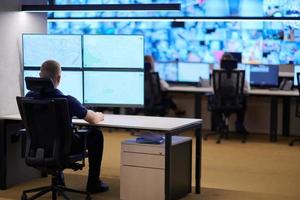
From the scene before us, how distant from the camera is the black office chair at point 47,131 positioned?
4.95 m

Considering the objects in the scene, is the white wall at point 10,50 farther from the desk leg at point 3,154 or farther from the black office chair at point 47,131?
the black office chair at point 47,131

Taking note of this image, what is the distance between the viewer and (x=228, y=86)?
→ 8.78m

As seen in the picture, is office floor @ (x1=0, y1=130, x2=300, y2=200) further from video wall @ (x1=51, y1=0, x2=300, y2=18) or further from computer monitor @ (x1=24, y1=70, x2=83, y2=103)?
video wall @ (x1=51, y1=0, x2=300, y2=18)

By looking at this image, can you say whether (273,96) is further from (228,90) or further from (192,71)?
(192,71)

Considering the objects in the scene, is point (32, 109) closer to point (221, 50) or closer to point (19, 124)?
point (19, 124)

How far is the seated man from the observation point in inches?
201

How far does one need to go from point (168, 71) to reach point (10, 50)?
4.39 metres

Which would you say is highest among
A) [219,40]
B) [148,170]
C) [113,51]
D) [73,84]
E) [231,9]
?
[231,9]

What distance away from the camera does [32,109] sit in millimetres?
5027

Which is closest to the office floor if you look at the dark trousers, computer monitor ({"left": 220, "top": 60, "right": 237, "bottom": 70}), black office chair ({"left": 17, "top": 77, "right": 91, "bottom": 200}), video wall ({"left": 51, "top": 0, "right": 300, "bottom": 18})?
the dark trousers

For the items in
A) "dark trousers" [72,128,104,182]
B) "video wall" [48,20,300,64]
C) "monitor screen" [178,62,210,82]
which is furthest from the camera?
"video wall" [48,20,300,64]

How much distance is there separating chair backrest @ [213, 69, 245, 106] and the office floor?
0.62 meters

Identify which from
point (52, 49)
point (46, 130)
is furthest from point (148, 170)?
point (52, 49)

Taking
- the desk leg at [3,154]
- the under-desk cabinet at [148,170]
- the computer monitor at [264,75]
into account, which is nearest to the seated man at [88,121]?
the under-desk cabinet at [148,170]
